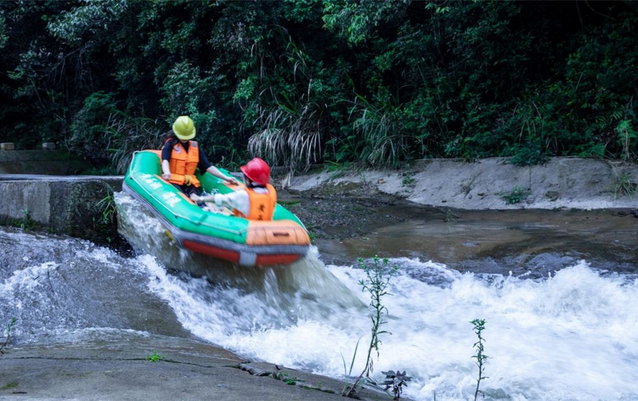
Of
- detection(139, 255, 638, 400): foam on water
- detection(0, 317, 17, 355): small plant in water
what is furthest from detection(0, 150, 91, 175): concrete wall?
detection(0, 317, 17, 355): small plant in water

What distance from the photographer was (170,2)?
12.8m

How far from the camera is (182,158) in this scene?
6730 mm

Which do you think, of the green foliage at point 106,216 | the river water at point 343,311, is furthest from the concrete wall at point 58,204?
the river water at point 343,311

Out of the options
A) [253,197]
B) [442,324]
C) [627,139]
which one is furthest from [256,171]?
[627,139]

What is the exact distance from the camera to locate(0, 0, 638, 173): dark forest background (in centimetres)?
1026

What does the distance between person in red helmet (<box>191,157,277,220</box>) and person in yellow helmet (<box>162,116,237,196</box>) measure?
3.27ft

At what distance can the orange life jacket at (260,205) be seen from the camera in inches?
228

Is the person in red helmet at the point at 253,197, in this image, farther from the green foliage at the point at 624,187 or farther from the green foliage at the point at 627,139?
the green foliage at the point at 627,139

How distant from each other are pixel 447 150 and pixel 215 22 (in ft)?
18.0

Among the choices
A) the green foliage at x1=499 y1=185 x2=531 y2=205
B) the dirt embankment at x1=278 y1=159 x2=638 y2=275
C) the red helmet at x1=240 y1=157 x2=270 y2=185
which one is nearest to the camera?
the red helmet at x1=240 y1=157 x2=270 y2=185

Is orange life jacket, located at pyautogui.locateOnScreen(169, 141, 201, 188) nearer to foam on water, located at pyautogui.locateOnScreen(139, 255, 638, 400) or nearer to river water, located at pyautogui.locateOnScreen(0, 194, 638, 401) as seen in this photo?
river water, located at pyautogui.locateOnScreen(0, 194, 638, 401)

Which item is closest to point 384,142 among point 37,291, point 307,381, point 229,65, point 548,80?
point 548,80

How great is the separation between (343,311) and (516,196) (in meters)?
4.66

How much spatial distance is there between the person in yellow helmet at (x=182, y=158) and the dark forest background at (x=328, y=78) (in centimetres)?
461
